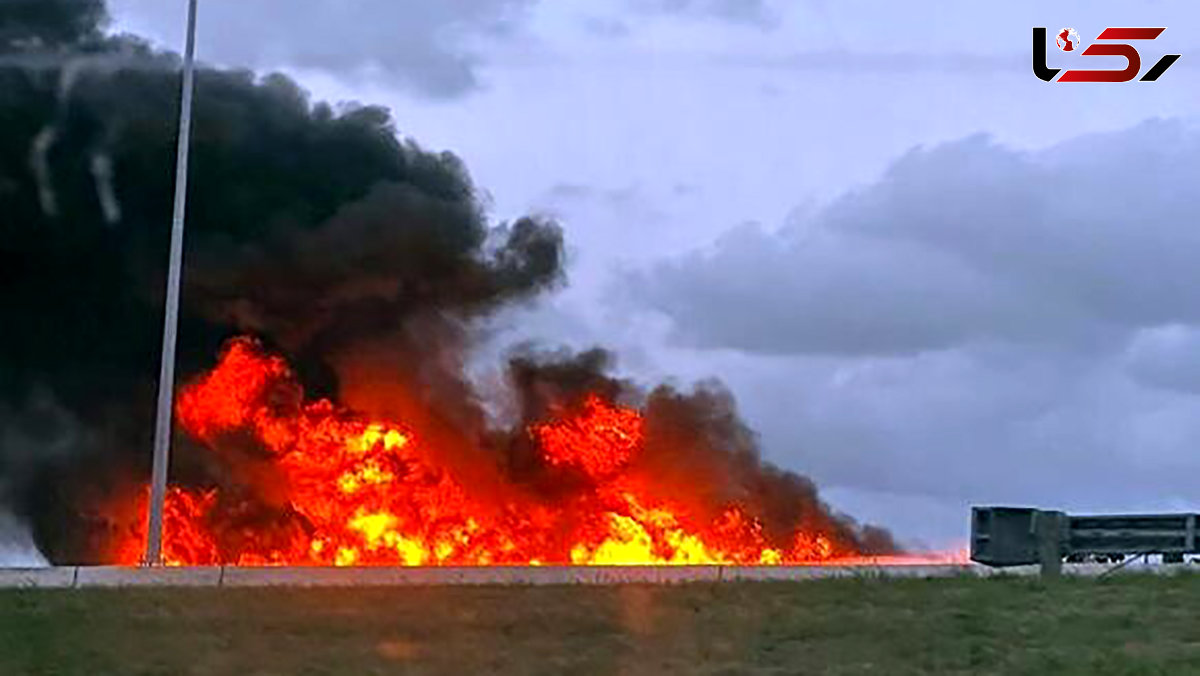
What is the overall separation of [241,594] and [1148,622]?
8592 millimetres

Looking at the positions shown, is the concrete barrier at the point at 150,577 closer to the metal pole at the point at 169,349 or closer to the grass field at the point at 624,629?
the grass field at the point at 624,629

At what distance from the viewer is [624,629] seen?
14.9 m

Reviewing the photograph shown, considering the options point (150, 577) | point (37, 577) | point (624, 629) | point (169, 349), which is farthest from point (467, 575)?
point (169, 349)

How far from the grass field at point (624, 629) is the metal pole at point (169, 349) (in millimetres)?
5804

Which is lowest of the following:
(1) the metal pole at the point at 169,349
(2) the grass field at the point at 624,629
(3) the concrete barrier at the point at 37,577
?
(2) the grass field at the point at 624,629

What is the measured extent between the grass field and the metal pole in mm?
5804

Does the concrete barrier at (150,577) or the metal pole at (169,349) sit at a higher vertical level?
the metal pole at (169,349)

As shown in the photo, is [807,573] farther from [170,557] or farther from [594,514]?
[170,557]

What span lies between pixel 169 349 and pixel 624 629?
11140 mm

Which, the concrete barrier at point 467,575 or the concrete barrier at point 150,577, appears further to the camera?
the concrete barrier at point 150,577

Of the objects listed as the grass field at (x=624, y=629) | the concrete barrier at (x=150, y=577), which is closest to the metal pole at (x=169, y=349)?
the concrete barrier at (x=150, y=577)

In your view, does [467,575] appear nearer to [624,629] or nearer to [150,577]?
[150,577]

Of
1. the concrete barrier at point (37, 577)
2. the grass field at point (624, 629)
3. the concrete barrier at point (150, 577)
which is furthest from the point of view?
the concrete barrier at point (150, 577)

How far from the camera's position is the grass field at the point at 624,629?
13.3 metres
